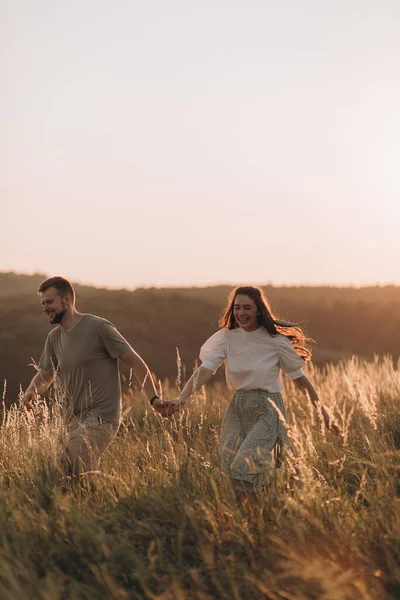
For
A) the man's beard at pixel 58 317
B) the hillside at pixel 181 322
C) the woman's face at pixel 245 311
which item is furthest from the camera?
the hillside at pixel 181 322

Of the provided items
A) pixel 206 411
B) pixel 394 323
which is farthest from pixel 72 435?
pixel 394 323

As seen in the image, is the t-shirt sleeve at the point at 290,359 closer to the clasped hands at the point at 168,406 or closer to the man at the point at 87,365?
the clasped hands at the point at 168,406

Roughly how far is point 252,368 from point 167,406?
0.79 metres

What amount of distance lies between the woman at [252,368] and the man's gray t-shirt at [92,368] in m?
0.84

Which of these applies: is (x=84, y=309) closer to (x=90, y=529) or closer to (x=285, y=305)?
(x=285, y=305)

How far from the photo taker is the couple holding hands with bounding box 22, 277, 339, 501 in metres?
5.95

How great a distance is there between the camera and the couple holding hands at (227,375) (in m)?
5.95

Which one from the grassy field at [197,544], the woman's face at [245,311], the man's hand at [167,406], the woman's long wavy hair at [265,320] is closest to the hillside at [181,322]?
the man's hand at [167,406]

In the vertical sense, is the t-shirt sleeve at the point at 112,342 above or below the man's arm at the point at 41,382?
above

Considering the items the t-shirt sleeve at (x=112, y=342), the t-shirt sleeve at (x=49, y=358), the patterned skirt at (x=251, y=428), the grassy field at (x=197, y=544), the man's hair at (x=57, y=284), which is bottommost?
the grassy field at (x=197, y=544)

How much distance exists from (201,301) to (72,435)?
1094 inches

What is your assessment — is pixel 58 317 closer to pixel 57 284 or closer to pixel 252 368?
pixel 57 284

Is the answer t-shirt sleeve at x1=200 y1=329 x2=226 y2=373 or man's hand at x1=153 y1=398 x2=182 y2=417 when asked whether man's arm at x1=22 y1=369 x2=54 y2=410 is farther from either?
t-shirt sleeve at x1=200 y1=329 x2=226 y2=373

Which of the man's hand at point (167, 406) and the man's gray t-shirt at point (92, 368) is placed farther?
the man's gray t-shirt at point (92, 368)
